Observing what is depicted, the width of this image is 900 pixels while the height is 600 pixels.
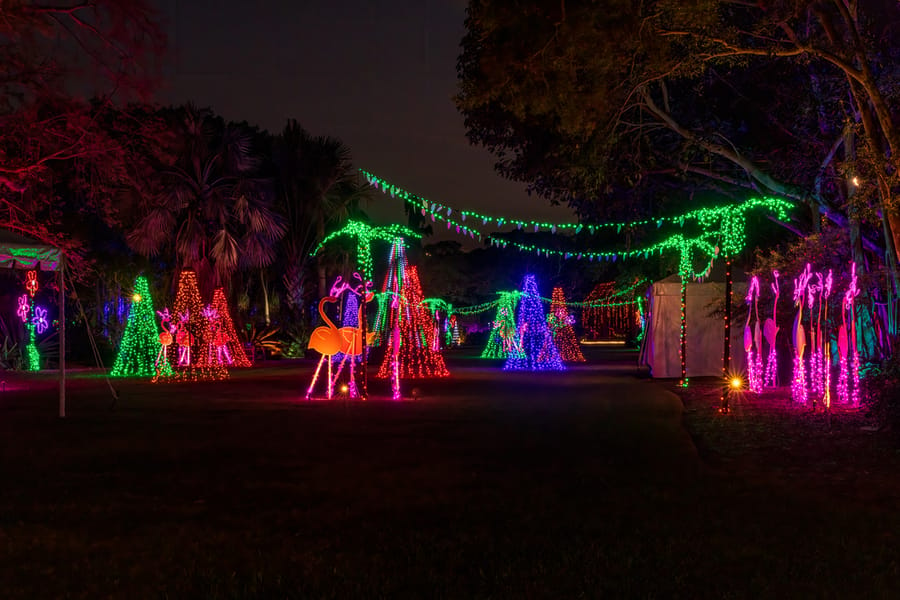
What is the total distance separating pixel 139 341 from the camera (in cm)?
2573

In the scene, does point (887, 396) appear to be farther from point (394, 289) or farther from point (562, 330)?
point (562, 330)

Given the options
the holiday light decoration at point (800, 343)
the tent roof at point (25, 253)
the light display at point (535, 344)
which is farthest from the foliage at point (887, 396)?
the light display at point (535, 344)

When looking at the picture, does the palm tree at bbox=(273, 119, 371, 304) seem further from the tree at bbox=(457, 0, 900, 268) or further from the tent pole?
the tent pole

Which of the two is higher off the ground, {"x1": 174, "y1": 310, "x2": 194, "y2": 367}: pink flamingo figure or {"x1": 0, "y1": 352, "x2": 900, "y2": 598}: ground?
{"x1": 174, "y1": 310, "x2": 194, "y2": 367}: pink flamingo figure

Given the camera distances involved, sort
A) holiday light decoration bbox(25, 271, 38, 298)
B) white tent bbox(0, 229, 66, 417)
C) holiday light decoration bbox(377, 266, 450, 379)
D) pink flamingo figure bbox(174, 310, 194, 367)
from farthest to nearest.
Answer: holiday light decoration bbox(25, 271, 38, 298), pink flamingo figure bbox(174, 310, 194, 367), holiday light decoration bbox(377, 266, 450, 379), white tent bbox(0, 229, 66, 417)

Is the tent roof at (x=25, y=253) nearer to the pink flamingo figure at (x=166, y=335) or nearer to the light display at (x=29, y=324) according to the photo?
the pink flamingo figure at (x=166, y=335)

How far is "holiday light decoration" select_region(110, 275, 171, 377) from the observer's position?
25469 mm

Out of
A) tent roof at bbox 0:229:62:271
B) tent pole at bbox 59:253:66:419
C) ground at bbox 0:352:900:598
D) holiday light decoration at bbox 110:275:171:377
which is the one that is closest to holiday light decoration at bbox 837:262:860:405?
ground at bbox 0:352:900:598

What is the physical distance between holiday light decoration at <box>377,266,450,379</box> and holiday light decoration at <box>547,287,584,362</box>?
10423 mm

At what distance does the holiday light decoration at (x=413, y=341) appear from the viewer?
23719mm

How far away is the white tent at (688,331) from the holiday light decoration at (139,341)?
1406 cm

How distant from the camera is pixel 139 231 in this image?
98.1 feet

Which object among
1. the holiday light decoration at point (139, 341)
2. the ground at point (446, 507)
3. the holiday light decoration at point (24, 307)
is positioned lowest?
the ground at point (446, 507)

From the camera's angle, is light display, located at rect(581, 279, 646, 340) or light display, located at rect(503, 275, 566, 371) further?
light display, located at rect(581, 279, 646, 340)
